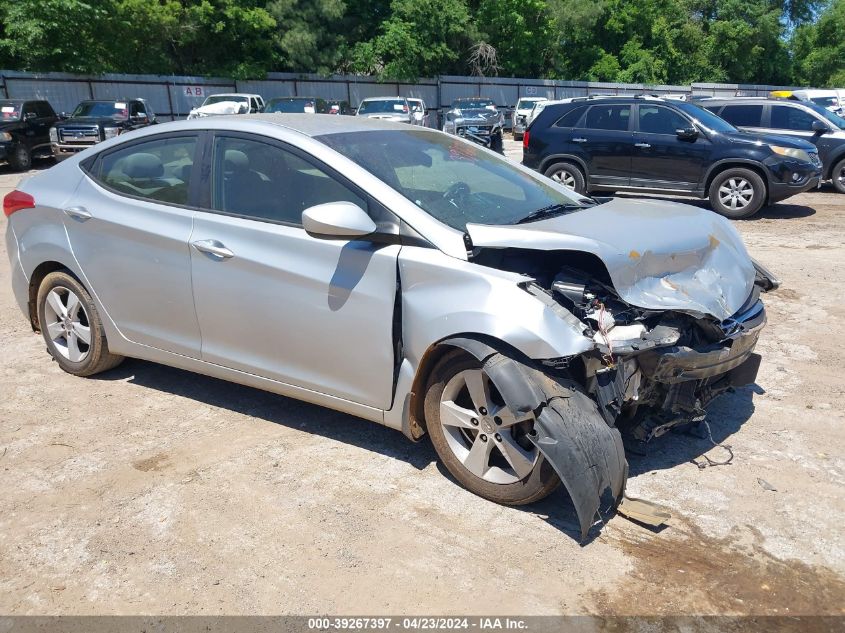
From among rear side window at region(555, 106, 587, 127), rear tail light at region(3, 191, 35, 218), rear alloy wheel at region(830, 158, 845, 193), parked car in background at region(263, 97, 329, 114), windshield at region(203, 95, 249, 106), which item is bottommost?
rear alloy wheel at region(830, 158, 845, 193)

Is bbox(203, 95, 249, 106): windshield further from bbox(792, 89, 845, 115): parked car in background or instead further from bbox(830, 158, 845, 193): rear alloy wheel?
bbox(830, 158, 845, 193): rear alloy wheel

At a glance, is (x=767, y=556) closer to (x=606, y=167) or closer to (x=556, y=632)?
(x=556, y=632)

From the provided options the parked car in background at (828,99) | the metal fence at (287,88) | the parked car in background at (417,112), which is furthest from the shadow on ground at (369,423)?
the metal fence at (287,88)

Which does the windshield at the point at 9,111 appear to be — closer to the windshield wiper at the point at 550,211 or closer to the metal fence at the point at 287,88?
the metal fence at the point at 287,88

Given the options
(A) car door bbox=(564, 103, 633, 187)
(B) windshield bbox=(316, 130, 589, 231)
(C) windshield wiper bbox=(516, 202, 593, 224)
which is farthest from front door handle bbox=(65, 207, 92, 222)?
(A) car door bbox=(564, 103, 633, 187)

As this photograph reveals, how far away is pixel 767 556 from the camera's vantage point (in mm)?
3170

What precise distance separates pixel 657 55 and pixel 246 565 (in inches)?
1949

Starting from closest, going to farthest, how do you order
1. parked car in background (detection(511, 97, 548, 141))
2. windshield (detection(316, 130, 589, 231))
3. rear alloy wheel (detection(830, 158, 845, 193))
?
windshield (detection(316, 130, 589, 231)) → rear alloy wheel (detection(830, 158, 845, 193)) → parked car in background (detection(511, 97, 548, 141))

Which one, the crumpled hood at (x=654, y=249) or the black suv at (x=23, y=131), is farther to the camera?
the black suv at (x=23, y=131)

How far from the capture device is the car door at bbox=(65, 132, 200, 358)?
4.36 metres

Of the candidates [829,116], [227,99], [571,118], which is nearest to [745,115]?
[829,116]

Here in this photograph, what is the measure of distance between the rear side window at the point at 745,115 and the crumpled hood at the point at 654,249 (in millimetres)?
11081

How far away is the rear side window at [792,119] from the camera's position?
14203 millimetres

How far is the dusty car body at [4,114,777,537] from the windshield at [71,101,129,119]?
1797cm
